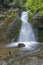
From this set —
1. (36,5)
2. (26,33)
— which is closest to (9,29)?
(26,33)

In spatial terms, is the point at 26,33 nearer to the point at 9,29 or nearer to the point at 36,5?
the point at 9,29

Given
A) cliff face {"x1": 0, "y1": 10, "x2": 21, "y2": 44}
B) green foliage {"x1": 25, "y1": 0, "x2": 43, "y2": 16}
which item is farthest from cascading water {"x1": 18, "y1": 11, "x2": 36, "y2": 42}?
green foliage {"x1": 25, "y1": 0, "x2": 43, "y2": 16}

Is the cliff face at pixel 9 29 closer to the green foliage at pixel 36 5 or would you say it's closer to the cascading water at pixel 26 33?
the cascading water at pixel 26 33

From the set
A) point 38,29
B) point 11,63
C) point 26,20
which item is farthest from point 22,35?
point 11,63

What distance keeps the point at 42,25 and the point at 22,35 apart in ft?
8.13

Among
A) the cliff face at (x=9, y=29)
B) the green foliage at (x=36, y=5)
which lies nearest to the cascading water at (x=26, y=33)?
the cliff face at (x=9, y=29)

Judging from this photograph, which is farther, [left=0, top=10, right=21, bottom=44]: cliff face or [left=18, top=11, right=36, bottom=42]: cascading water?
[left=18, top=11, right=36, bottom=42]: cascading water

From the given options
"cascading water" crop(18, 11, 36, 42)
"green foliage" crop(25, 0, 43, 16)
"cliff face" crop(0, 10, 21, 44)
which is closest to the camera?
"green foliage" crop(25, 0, 43, 16)

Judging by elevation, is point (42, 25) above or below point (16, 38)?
above

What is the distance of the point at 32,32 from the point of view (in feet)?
71.1

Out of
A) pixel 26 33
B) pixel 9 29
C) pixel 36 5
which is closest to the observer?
pixel 36 5

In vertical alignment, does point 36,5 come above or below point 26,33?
above

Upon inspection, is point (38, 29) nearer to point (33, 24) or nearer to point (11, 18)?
point (33, 24)

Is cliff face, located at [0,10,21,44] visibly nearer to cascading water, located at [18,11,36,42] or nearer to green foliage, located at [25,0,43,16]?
cascading water, located at [18,11,36,42]
